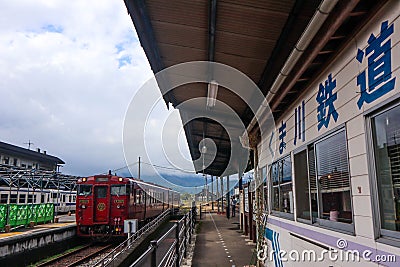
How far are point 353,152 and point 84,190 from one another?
1028cm

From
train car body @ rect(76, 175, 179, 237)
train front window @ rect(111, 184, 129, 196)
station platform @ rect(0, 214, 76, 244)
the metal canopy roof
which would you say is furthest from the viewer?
train front window @ rect(111, 184, 129, 196)

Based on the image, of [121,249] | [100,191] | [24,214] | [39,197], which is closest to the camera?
[121,249]

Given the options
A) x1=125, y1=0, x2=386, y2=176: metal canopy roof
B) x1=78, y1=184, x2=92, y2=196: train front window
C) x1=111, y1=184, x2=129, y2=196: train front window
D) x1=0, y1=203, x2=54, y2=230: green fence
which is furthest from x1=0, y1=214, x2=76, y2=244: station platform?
x1=125, y1=0, x2=386, y2=176: metal canopy roof

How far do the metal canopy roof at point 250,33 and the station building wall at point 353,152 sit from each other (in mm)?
137

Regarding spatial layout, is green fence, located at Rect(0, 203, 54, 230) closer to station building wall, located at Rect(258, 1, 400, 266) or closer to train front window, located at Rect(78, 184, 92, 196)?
train front window, located at Rect(78, 184, 92, 196)

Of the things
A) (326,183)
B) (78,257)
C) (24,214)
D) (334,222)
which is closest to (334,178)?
(326,183)

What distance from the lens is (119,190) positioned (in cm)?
1114

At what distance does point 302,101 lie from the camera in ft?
12.6

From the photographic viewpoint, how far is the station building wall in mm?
2021

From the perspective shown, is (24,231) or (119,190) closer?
(119,190)

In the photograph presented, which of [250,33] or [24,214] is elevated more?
[250,33]

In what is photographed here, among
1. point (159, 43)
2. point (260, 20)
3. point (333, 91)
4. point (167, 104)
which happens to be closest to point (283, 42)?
point (260, 20)

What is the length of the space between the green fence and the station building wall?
989 centimetres

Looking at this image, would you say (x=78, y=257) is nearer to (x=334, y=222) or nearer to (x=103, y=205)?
(x=103, y=205)
